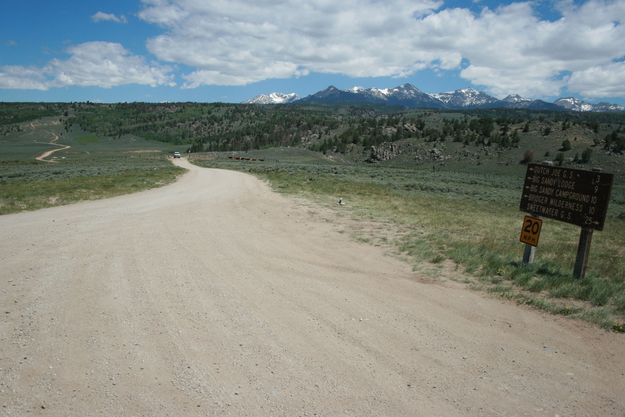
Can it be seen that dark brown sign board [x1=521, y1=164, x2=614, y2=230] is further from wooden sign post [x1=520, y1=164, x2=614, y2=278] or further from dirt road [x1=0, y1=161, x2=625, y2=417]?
dirt road [x1=0, y1=161, x2=625, y2=417]

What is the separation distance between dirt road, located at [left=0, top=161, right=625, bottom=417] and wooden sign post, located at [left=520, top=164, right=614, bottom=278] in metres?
2.81

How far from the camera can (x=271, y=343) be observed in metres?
6.20

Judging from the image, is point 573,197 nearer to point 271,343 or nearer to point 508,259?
point 508,259

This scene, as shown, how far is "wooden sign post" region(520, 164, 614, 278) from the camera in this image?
8.93 metres

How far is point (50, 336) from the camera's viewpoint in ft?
20.2

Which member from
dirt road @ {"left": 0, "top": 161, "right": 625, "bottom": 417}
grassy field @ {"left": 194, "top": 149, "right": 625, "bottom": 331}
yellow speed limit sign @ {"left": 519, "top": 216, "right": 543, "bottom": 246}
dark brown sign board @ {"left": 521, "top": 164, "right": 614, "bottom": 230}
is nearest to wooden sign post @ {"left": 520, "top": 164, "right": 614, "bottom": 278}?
dark brown sign board @ {"left": 521, "top": 164, "right": 614, "bottom": 230}

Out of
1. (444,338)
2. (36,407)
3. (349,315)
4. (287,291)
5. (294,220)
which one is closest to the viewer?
(36,407)

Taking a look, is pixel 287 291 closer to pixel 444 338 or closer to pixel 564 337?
pixel 444 338

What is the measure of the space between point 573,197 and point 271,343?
7.75 metres

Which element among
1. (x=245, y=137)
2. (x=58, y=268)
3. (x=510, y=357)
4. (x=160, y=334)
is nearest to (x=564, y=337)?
(x=510, y=357)

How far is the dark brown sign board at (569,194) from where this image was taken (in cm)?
892

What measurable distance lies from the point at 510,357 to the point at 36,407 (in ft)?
20.4

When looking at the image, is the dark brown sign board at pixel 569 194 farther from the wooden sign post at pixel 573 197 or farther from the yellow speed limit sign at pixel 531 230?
the yellow speed limit sign at pixel 531 230

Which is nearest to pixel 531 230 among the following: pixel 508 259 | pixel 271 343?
pixel 508 259
